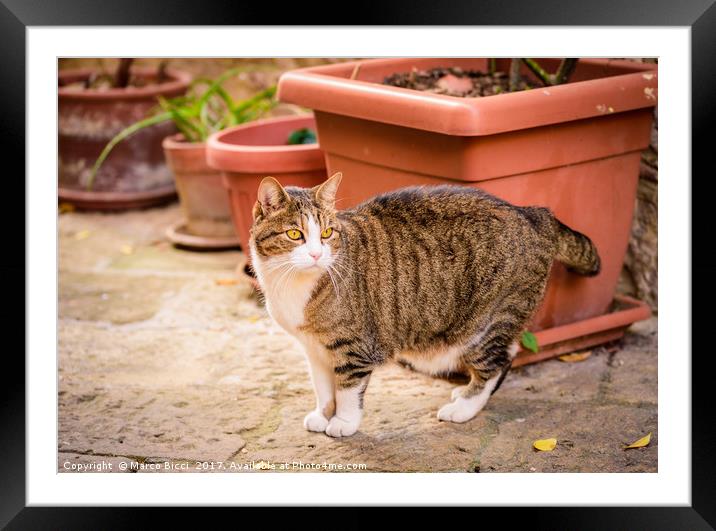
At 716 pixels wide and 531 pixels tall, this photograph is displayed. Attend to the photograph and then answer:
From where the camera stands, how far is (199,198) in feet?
11.9

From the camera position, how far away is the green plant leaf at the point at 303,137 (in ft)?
10.4

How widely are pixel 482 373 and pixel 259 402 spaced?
0.64 metres

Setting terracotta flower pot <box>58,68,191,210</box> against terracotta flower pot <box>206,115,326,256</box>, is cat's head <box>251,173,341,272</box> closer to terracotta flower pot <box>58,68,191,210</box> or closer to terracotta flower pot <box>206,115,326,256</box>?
terracotta flower pot <box>206,115,326,256</box>

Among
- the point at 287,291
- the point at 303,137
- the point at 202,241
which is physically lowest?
the point at 202,241

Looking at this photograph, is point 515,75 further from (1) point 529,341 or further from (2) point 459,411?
(2) point 459,411

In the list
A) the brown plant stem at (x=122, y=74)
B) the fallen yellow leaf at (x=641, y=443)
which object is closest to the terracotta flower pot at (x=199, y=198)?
the brown plant stem at (x=122, y=74)

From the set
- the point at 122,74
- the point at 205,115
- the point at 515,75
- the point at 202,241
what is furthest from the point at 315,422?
the point at 122,74

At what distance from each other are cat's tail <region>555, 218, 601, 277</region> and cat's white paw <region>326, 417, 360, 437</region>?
722 millimetres

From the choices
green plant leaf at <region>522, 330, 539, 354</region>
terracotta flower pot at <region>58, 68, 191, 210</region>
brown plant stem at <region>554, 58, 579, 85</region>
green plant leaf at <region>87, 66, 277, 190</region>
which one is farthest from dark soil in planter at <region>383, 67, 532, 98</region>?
terracotta flower pot at <region>58, 68, 191, 210</region>
